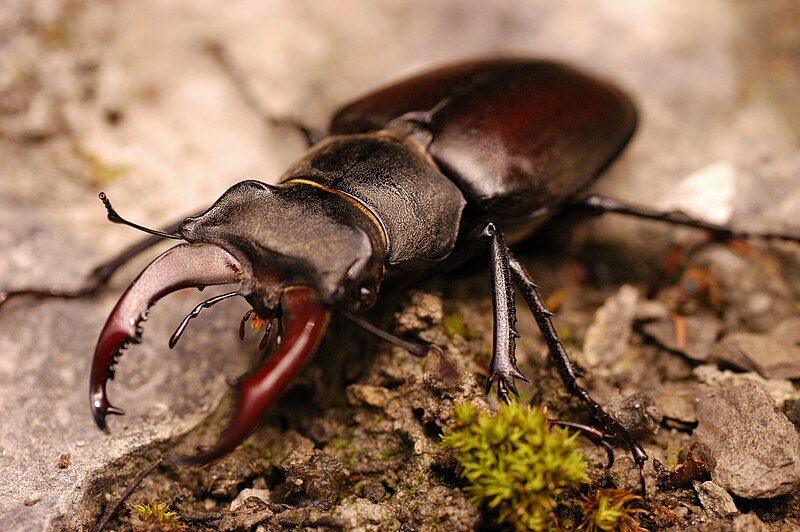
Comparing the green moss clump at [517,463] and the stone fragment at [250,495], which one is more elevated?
the green moss clump at [517,463]

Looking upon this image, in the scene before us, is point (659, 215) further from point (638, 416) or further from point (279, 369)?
point (279, 369)

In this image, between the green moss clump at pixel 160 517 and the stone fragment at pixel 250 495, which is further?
the stone fragment at pixel 250 495

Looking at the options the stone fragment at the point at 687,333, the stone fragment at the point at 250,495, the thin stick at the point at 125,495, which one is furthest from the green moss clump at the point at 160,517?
the stone fragment at the point at 687,333

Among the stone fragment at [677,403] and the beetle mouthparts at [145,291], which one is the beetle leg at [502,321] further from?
the beetle mouthparts at [145,291]

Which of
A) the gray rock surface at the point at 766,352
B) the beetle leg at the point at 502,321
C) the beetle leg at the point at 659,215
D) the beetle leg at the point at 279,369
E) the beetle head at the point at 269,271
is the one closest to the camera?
the beetle leg at the point at 279,369

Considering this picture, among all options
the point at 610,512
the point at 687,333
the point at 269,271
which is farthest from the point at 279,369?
the point at 687,333

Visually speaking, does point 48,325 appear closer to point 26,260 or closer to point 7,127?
point 26,260

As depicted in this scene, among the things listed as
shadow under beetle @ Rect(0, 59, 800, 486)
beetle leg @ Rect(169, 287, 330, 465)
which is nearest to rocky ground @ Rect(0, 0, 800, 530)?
shadow under beetle @ Rect(0, 59, 800, 486)
